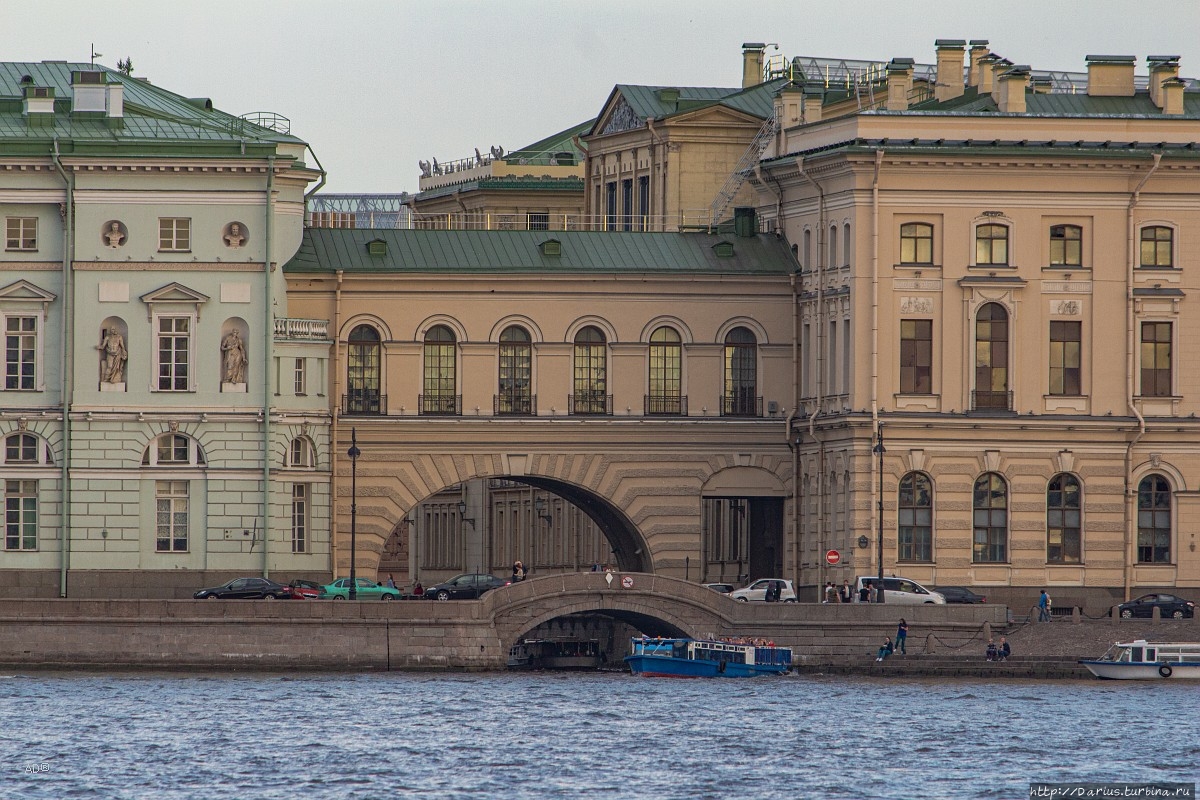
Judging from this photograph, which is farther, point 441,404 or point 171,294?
point 441,404

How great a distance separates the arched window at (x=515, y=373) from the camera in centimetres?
10281

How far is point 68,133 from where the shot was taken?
9906 cm

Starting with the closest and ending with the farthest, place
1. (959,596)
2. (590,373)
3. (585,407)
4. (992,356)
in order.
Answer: (959,596) < (992,356) < (585,407) < (590,373)

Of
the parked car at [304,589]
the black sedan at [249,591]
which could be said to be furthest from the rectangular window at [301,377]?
the black sedan at [249,591]

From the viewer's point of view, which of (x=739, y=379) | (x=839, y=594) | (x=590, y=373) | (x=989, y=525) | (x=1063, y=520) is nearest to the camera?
(x=839, y=594)

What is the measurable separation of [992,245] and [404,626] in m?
21.0

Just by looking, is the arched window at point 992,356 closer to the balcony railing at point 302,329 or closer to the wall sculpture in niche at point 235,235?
the balcony railing at point 302,329

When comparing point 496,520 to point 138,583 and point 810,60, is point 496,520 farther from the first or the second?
point 138,583

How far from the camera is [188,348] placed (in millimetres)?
98875

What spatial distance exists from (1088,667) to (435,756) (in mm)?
23971

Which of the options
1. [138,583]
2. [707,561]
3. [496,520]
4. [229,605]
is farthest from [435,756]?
[496,520]

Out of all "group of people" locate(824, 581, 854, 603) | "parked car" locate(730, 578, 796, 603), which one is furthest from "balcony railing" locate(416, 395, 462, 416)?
"group of people" locate(824, 581, 854, 603)

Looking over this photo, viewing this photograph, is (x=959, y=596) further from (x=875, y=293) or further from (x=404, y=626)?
(x=404, y=626)

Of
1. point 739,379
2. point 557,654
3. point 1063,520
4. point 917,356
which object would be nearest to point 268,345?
point 739,379
